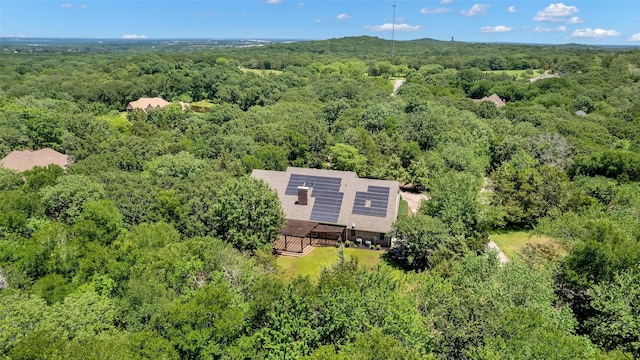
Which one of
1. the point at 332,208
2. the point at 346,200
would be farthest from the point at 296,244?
the point at 346,200

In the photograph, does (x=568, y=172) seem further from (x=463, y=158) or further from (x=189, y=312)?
(x=189, y=312)

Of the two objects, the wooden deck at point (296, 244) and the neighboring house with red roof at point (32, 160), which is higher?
the neighboring house with red roof at point (32, 160)

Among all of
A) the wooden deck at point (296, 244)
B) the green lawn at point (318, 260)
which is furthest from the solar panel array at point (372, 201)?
the wooden deck at point (296, 244)

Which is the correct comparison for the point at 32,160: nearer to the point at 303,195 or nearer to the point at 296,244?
the point at 303,195

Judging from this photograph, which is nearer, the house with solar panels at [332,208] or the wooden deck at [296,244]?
the wooden deck at [296,244]

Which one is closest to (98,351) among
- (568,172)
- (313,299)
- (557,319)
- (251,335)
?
(251,335)

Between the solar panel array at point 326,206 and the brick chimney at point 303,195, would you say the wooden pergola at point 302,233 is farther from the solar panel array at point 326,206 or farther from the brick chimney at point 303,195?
the brick chimney at point 303,195
